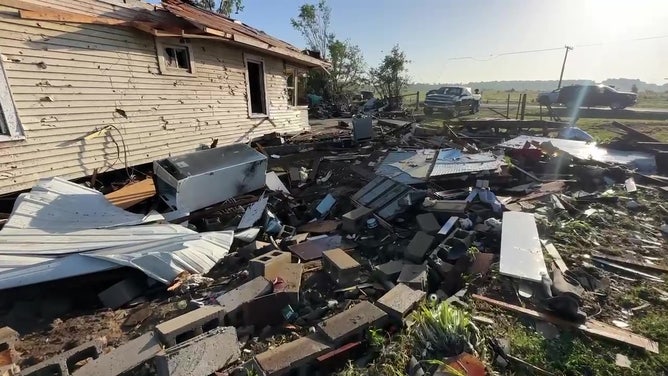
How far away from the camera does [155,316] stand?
3424mm

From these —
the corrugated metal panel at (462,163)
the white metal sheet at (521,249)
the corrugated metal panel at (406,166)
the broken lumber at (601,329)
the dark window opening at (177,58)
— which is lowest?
the broken lumber at (601,329)

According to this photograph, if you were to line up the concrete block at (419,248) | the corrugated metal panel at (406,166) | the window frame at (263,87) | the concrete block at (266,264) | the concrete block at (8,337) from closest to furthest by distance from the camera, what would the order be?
the concrete block at (8,337) < the concrete block at (266,264) < the concrete block at (419,248) < the corrugated metal panel at (406,166) < the window frame at (263,87)

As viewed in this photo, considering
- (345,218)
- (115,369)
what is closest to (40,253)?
(115,369)

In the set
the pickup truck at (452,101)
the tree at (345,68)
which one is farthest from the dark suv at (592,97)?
the tree at (345,68)

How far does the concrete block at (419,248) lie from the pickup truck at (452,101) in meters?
17.3

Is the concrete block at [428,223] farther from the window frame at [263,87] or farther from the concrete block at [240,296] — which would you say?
the window frame at [263,87]

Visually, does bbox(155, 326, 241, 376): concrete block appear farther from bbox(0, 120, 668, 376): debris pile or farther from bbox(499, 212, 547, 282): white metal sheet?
bbox(499, 212, 547, 282): white metal sheet

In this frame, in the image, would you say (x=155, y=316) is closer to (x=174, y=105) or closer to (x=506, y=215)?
(x=506, y=215)

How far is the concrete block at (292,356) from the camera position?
2473 millimetres

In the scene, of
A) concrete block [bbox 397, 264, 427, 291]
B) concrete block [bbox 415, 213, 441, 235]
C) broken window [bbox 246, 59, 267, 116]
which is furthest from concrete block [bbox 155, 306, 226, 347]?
broken window [bbox 246, 59, 267, 116]

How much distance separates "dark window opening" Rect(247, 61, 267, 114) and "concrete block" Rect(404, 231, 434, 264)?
335 inches

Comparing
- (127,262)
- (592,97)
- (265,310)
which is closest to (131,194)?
(127,262)

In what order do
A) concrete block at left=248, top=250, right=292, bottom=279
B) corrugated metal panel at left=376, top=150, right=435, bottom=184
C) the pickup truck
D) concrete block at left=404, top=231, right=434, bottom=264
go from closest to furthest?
concrete block at left=248, top=250, right=292, bottom=279 < concrete block at left=404, top=231, right=434, bottom=264 < corrugated metal panel at left=376, top=150, right=435, bottom=184 < the pickup truck

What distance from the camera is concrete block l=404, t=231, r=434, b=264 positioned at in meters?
4.11
